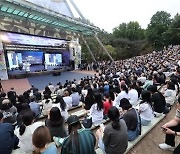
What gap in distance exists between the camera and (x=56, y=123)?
3723 millimetres

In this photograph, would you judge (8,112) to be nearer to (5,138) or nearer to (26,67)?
(5,138)

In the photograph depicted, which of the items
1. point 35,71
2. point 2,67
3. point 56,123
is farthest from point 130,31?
point 56,123

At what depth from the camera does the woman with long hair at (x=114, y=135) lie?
3.09 metres

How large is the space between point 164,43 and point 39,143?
45237mm

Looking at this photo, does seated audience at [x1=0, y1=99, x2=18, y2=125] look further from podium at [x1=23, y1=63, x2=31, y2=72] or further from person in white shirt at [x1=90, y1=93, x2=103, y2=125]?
podium at [x1=23, y1=63, x2=31, y2=72]

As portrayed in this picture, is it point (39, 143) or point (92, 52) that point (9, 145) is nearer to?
point (39, 143)

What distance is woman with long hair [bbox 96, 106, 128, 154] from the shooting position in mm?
3086

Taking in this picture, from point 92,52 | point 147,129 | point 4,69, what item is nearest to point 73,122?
point 147,129

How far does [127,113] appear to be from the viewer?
374 centimetres

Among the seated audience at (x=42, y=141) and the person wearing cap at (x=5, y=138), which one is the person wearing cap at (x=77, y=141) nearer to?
the seated audience at (x=42, y=141)

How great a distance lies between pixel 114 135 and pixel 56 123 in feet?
4.09

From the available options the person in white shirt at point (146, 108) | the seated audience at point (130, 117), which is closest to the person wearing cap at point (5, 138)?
the seated audience at point (130, 117)

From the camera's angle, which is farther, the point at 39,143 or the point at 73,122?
the point at 73,122

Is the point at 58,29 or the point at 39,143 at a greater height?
the point at 58,29
